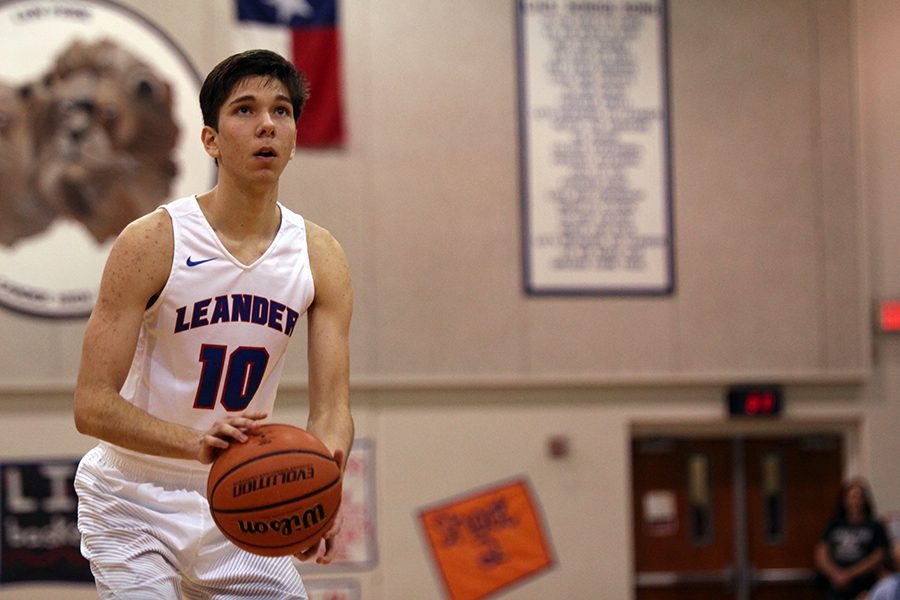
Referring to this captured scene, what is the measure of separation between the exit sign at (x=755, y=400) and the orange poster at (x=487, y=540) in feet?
7.22

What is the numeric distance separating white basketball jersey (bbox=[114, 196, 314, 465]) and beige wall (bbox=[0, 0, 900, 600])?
25.3 ft

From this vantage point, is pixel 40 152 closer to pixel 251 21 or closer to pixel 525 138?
pixel 251 21

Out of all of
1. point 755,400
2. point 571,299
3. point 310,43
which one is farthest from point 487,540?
point 310,43

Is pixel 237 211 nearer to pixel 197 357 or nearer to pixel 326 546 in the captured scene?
pixel 197 357

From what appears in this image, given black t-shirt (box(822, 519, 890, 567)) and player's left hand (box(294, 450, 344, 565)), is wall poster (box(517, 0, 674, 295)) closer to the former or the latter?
black t-shirt (box(822, 519, 890, 567))

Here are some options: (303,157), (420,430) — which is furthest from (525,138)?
(420,430)

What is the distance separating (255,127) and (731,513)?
9869 mm

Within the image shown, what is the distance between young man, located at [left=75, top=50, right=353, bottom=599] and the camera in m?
3.22

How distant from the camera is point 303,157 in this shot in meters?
11.3

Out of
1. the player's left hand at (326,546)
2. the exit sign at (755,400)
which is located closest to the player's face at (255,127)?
the player's left hand at (326,546)

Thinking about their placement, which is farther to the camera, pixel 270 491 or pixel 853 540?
pixel 853 540

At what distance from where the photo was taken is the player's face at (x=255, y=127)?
3289mm

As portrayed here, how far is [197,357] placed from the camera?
3.36 metres

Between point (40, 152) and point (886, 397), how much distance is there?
844 centimetres
